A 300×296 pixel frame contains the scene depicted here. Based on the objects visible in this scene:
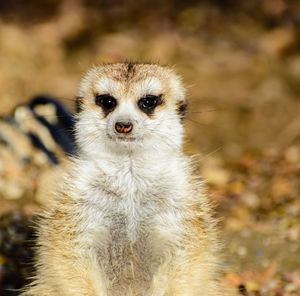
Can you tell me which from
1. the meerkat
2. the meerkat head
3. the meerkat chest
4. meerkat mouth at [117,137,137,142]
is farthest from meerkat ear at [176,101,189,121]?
the meerkat chest

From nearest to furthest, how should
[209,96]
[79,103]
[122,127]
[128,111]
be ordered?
[122,127] → [128,111] → [79,103] → [209,96]

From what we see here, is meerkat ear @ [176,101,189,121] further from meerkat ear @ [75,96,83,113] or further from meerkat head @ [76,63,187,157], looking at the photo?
meerkat ear @ [75,96,83,113]

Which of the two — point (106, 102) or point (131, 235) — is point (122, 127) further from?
point (131, 235)

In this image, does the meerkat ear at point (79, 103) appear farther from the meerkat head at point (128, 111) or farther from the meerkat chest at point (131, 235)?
the meerkat chest at point (131, 235)

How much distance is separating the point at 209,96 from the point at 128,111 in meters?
3.94

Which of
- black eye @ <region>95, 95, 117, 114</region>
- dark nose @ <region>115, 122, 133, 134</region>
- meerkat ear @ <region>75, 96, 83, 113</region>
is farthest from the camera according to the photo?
meerkat ear @ <region>75, 96, 83, 113</region>

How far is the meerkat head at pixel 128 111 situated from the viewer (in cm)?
239

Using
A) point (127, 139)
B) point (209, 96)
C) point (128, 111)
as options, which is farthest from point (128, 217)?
point (209, 96)

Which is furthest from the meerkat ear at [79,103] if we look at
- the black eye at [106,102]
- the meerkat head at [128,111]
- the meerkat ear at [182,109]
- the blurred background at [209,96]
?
the meerkat ear at [182,109]

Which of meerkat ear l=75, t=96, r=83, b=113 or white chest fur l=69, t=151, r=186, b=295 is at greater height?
meerkat ear l=75, t=96, r=83, b=113

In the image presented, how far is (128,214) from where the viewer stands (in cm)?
235

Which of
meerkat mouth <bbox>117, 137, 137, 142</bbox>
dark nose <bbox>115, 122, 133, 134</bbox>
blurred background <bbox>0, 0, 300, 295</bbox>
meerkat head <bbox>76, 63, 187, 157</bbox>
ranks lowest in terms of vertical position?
meerkat mouth <bbox>117, 137, 137, 142</bbox>

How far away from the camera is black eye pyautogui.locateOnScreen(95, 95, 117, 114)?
2.49 metres

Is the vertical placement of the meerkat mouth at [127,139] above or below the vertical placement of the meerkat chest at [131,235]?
above
